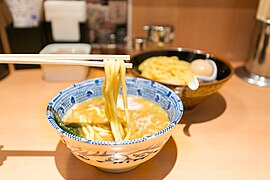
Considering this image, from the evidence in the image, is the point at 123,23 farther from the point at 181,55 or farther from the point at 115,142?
the point at 115,142

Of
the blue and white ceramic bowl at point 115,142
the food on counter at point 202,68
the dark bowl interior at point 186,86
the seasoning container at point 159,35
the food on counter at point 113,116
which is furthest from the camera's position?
the seasoning container at point 159,35

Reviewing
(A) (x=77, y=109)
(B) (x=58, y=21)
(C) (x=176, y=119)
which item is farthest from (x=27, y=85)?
(C) (x=176, y=119)

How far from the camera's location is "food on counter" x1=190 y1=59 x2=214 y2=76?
0.87 m

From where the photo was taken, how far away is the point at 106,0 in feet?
3.68

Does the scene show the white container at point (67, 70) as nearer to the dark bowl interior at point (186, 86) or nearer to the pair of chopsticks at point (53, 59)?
the dark bowl interior at point (186, 86)

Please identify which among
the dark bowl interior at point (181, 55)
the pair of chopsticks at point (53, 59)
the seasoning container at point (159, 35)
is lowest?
the dark bowl interior at point (181, 55)

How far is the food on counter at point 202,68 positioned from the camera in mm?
868

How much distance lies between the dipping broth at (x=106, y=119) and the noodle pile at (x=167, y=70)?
4.5 inches

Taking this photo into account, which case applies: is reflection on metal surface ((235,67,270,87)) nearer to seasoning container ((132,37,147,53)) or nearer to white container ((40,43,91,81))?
seasoning container ((132,37,147,53))

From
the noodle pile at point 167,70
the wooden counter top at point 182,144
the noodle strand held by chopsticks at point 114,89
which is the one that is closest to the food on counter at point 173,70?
the noodle pile at point 167,70

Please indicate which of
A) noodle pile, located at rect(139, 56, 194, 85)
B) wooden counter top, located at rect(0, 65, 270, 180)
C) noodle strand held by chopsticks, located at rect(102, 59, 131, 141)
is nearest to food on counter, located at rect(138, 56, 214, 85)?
noodle pile, located at rect(139, 56, 194, 85)

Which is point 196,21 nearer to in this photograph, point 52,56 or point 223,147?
point 223,147

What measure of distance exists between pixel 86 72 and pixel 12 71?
1.02 ft

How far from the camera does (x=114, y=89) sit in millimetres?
637
